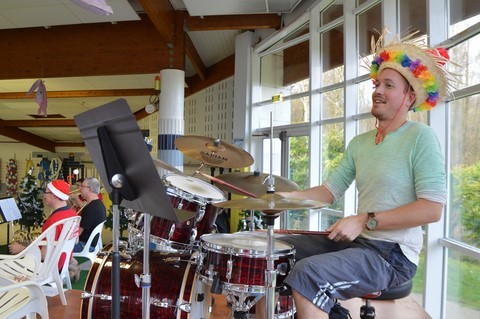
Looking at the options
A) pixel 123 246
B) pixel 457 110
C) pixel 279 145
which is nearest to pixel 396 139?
pixel 457 110

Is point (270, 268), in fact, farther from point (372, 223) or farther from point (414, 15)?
point (414, 15)

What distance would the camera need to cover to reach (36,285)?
211cm

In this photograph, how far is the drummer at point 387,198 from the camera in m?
1.64

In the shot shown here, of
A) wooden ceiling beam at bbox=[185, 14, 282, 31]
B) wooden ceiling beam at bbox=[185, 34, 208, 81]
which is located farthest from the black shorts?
wooden ceiling beam at bbox=[185, 34, 208, 81]

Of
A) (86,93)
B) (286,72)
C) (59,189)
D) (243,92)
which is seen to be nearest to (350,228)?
(59,189)

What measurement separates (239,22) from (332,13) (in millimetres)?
1632

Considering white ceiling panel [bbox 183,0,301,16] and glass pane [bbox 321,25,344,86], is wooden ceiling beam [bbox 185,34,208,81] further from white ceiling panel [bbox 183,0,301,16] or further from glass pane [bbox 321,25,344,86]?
glass pane [bbox 321,25,344,86]

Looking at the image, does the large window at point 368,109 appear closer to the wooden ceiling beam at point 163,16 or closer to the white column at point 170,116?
the white column at point 170,116

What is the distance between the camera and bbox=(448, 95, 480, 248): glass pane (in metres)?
2.81

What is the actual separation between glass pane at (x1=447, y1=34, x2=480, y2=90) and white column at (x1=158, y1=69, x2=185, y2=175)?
453 cm

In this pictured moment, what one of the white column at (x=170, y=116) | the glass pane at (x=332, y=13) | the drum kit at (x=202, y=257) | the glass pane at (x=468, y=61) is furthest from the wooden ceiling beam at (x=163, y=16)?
the glass pane at (x=468, y=61)

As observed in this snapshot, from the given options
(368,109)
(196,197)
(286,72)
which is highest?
(286,72)

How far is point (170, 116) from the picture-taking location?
673cm

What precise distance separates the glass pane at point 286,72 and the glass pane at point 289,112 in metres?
0.16
